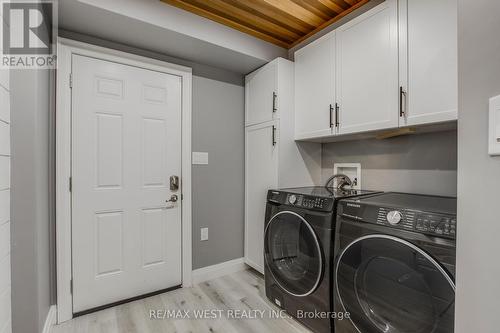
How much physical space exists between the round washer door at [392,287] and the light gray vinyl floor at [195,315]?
57cm

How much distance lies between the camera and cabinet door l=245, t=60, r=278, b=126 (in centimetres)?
219

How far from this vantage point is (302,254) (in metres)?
1.64

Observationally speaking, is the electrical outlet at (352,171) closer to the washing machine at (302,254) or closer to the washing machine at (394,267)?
the washing machine at (302,254)

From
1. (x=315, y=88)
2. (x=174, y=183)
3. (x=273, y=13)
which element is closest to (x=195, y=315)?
(x=174, y=183)

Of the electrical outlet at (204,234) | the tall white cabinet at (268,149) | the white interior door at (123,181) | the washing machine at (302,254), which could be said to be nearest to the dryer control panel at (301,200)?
the washing machine at (302,254)

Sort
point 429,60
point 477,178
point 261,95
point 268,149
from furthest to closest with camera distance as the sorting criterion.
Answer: point 261,95
point 268,149
point 429,60
point 477,178

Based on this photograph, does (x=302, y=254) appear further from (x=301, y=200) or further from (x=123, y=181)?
(x=123, y=181)

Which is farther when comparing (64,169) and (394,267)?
(64,169)

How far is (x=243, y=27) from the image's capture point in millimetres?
2070

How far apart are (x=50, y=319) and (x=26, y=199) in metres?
1.02

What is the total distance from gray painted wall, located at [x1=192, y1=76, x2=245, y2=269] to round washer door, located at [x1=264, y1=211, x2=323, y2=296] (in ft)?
2.31

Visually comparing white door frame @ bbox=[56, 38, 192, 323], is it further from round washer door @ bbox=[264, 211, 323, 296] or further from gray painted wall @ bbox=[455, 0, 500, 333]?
gray painted wall @ bbox=[455, 0, 500, 333]

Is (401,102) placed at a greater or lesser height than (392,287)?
greater

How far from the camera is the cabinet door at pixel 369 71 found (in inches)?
59.7
